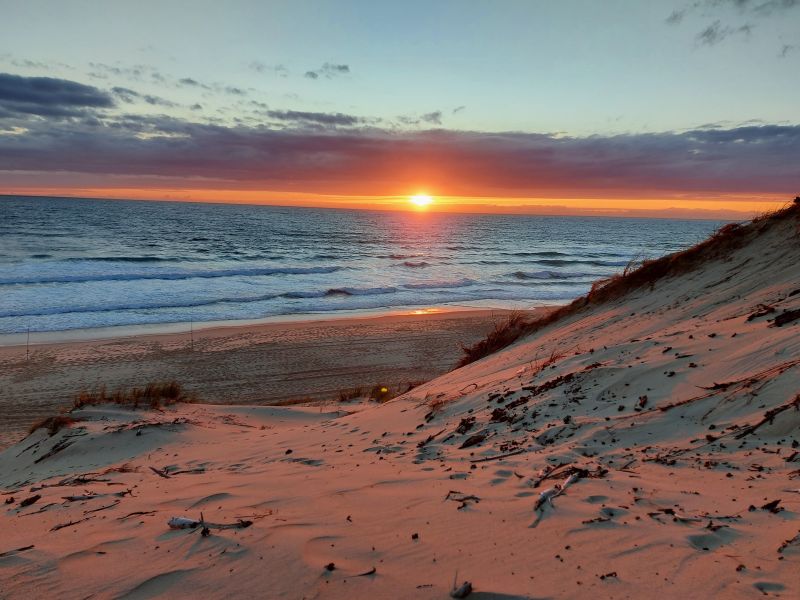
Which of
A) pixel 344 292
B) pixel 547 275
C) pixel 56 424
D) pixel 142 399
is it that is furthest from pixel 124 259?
pixel 56 424

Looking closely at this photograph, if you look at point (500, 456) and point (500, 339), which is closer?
point (500, 456)

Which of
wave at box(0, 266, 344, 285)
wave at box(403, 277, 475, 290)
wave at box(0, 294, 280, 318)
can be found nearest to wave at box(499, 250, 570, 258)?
wave at box(403, 277, 475, 290)

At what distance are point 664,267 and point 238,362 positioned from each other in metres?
11.3

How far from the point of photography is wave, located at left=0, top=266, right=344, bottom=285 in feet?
93.5

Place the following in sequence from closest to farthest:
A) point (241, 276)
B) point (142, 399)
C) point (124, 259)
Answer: point (142, 399) → point (241, 276) → point (124, 259)

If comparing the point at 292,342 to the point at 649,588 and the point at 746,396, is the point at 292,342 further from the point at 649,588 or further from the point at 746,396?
the point at 649,588

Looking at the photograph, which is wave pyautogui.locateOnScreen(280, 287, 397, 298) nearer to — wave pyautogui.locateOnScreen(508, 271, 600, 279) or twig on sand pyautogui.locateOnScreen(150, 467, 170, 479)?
wave pyautogui.locateOnScreen(508, 271, 600, 279)

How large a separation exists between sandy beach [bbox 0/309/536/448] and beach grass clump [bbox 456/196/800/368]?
3.52 metres

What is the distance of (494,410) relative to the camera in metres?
5.90

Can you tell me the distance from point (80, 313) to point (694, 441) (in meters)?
22.7

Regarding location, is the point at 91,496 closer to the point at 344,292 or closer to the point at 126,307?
the point at 126,307

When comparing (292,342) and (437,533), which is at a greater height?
(437,533)

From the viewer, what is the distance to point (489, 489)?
3789mm

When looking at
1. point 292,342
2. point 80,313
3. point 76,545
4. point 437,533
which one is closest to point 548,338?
point 437,533
